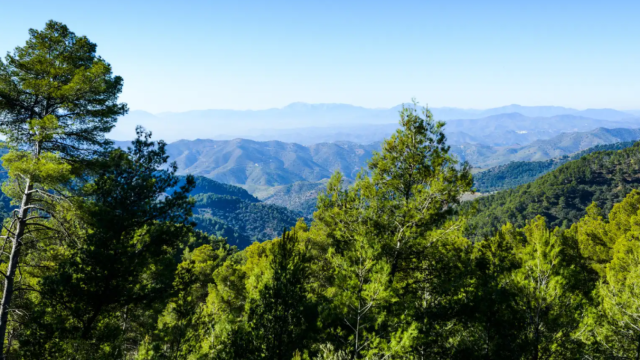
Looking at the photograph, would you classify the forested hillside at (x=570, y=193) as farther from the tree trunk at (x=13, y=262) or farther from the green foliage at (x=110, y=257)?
the tree trunk at (x=13, y=262)

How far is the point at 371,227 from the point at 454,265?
282 centimetres

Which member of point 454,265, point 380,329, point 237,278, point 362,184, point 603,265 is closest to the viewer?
point 380,329

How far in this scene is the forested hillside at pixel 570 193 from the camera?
400ft

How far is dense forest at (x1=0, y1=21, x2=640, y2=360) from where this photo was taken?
9.10m

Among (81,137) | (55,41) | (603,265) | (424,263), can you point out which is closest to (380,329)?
(424,263)

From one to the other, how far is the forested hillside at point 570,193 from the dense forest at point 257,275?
11357cm

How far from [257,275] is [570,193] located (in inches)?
6377

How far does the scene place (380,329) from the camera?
909 centimetres

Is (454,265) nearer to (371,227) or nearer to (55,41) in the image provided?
(371,227)

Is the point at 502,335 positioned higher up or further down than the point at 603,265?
higher up

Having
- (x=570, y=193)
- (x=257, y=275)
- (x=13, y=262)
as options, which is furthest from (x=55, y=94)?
(x=570, y=193)

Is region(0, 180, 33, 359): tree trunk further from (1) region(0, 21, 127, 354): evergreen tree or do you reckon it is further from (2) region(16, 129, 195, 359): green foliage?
(2) region(16, 129, 195, 359): green foliage

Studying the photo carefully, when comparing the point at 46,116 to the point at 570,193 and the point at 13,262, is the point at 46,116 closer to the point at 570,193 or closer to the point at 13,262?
the point at 13,262

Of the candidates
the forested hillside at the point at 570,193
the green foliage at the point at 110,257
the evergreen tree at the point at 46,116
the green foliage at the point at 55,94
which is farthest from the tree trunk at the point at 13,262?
the forested hillside at the point at 570,193
